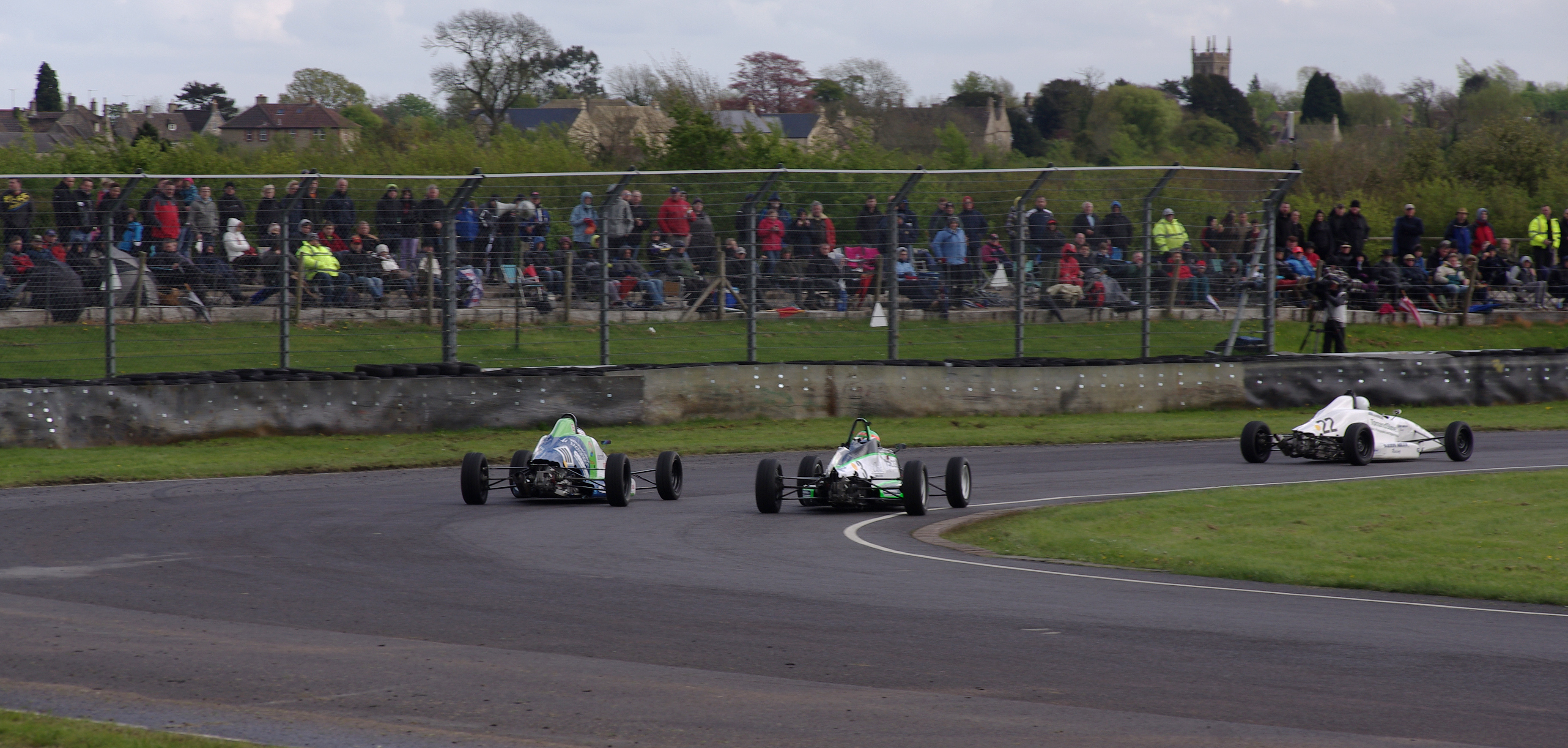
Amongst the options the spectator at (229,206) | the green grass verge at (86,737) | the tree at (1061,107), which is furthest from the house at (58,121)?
the green grass verge at (86,737)

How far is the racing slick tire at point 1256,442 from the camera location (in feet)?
52.9

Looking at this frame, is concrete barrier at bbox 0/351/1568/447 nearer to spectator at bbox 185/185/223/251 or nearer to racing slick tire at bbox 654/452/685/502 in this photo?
spectator at bbox 185/185/223/251

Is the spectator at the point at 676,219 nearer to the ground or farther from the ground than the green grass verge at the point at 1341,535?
farther from the ground

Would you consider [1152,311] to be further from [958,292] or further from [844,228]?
[844,228]

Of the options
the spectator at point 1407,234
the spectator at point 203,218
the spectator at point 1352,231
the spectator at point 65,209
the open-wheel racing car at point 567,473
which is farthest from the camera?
the spectator at point 1407,234

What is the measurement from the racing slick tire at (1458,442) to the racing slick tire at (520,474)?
32.6 feet

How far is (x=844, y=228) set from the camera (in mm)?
19938

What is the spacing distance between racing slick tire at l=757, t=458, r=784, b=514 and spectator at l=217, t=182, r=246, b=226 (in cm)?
847

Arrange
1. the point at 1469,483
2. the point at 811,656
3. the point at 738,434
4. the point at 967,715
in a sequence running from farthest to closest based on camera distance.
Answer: the point at 738,434 < the point at 1469,483 < the point at 811,656 < the point at 967,715

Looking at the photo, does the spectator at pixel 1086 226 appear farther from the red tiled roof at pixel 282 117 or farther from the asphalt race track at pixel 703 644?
the red tiled roof at pixel 282 117

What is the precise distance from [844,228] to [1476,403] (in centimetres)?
978

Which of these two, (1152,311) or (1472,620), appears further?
(1152,311)

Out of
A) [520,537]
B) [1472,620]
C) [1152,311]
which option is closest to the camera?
[1472,620]

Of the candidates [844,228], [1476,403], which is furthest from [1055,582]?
[1476,403]
